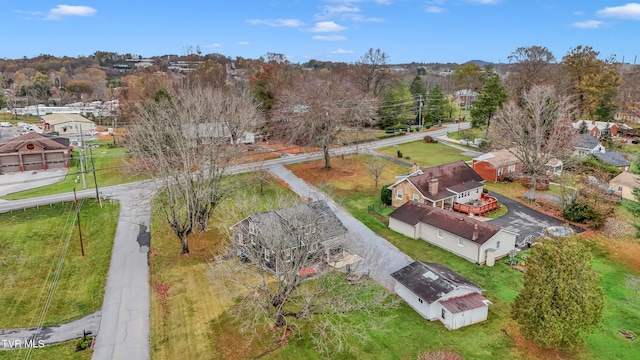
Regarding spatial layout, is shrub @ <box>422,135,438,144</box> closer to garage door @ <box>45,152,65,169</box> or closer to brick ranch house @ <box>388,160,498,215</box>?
brick ranch house @ <box>388,160,498,215</box>

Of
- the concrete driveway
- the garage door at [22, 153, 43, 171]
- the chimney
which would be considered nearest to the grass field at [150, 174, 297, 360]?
the chimney

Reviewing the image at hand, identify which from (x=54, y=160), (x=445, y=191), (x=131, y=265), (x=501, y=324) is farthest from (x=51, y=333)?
(x=54, y=160)

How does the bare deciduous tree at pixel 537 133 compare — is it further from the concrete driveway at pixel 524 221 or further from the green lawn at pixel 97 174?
the green lawn at pixel 97 174

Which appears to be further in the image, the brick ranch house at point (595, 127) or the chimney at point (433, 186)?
the brick ranch house at point (595, 127)

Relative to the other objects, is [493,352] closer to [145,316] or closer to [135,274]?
[145,316]

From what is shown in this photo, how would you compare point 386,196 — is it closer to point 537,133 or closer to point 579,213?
point 537,133

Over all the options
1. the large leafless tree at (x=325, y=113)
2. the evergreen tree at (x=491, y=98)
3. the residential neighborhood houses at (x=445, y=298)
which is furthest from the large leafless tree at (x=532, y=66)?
the residential neighborhood houses at (x=445, y=298)
